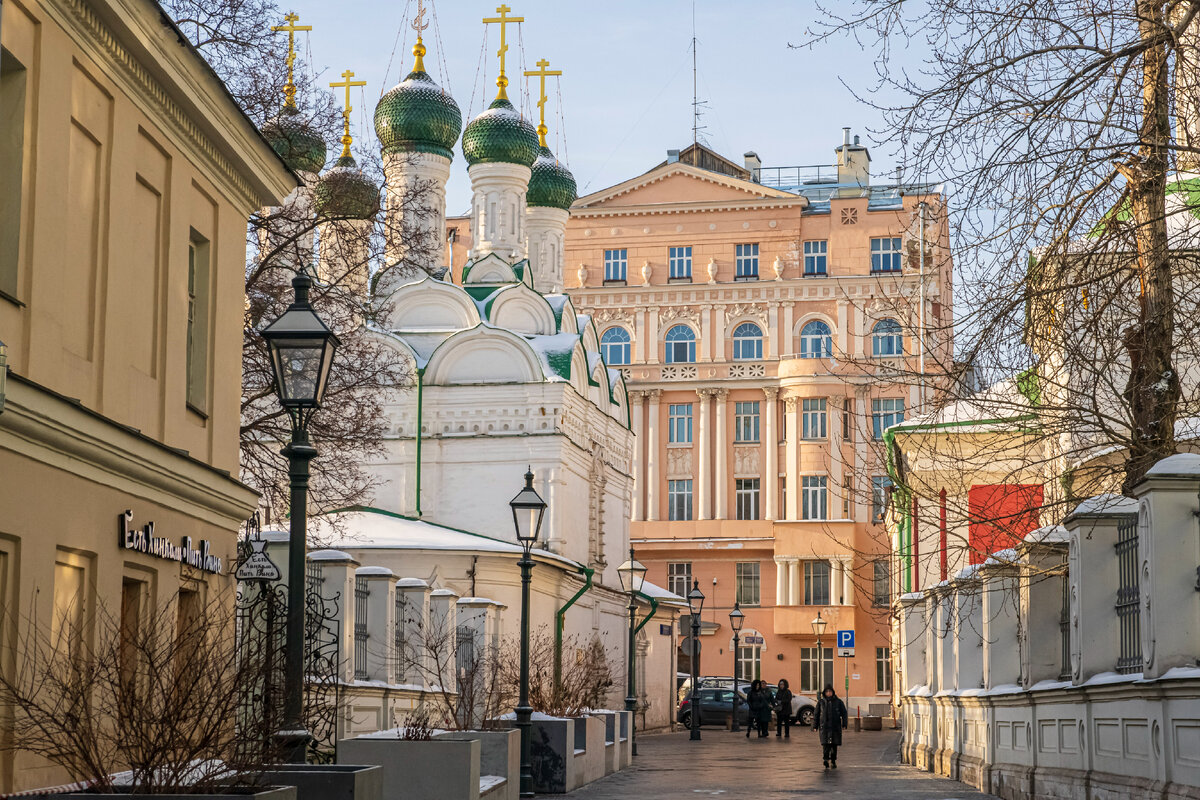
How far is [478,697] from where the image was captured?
21.5m

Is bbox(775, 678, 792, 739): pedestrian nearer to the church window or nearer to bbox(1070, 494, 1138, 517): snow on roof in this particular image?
the church window

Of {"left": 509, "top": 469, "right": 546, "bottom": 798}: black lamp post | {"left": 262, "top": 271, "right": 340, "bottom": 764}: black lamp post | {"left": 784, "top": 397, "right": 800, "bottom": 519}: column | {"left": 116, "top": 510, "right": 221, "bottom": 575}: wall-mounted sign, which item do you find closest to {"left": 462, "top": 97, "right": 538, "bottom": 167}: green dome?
{"left": 784, "top": 397, "right": 800, "bottom": 519}: column

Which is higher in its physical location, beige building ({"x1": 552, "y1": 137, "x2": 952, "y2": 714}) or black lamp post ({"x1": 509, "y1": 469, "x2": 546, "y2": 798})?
beige building ({"x1": 552, "y1": 137, "x2": 952, "y2": 714})

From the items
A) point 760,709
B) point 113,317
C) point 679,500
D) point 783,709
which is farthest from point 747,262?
point 113,317

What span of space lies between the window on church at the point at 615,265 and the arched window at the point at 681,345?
9.73 ft

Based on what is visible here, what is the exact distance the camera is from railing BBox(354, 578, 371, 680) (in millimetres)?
18812

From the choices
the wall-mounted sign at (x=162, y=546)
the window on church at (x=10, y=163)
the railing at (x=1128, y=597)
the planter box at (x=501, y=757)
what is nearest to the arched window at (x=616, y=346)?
the planter box at (x=501, y=757)

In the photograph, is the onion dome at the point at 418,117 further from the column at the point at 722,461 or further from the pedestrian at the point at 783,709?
the column at the point at 722,461

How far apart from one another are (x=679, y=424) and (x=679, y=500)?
115 inches

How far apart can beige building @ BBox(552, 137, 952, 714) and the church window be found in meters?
0.05

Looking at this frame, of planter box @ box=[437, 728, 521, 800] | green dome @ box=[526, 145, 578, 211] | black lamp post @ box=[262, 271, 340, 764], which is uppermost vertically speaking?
green dome @ box=[526, 145, 578, 211]

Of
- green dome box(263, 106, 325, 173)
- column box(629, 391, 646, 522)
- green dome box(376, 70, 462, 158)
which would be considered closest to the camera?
green dome box(263, 106, 325, 173)

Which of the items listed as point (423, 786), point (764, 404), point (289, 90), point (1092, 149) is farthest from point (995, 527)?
point (764, 404)

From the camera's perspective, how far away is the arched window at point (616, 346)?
6469 centimetres
